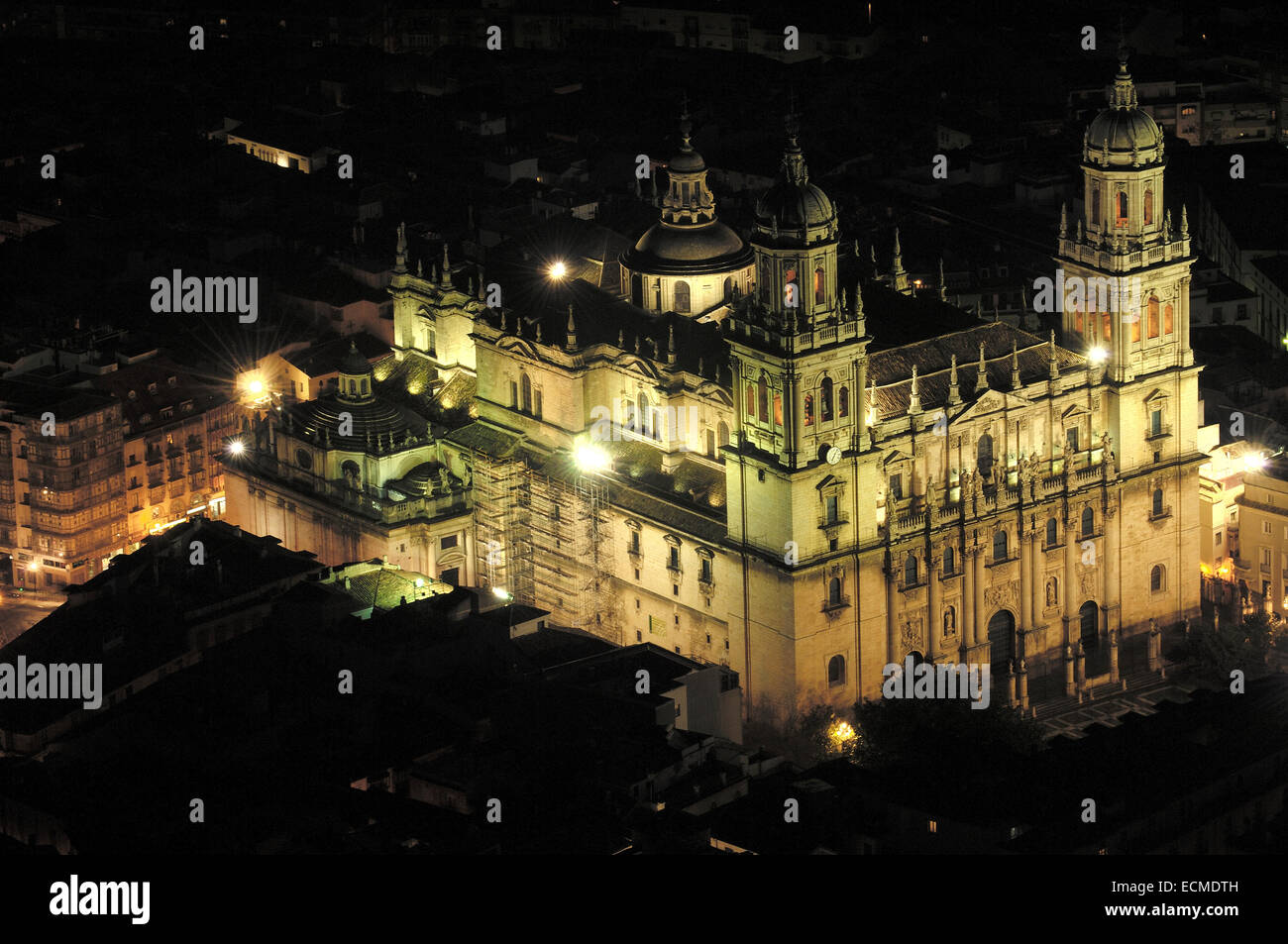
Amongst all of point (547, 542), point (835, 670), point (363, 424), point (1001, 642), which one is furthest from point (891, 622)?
point (363, 424)

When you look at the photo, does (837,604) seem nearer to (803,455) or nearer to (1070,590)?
(803,455)

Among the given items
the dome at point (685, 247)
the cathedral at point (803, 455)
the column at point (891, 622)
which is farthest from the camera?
the dome at point (685, 247)

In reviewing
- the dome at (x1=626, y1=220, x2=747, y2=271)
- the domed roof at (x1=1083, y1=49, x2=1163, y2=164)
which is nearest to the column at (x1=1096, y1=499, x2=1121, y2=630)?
the domed roof at (x1=1083, y1=49, x2=1163, y2=164)

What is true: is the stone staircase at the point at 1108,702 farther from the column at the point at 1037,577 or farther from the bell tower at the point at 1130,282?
the bell tower at the point at 1130,282

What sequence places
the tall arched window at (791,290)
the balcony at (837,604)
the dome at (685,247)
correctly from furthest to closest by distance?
the dome at (685,247) → the balcony at (837,604) → the tall arched window at (791,290)

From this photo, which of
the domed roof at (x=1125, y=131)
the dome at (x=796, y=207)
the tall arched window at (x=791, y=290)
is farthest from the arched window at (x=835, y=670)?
the domed roof at (x=1125, y=131)
